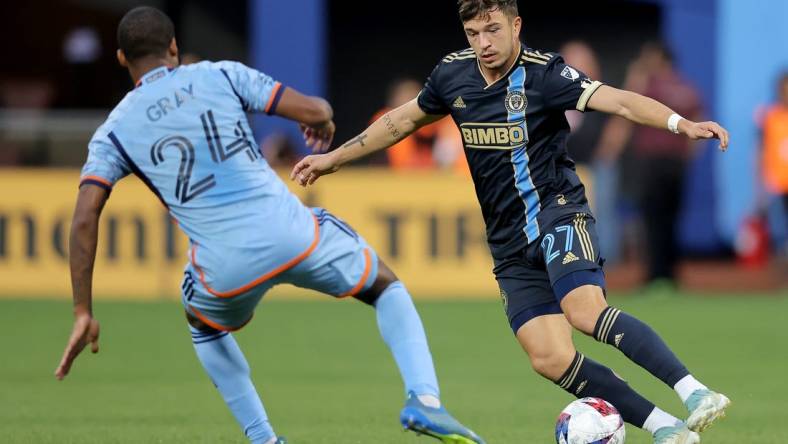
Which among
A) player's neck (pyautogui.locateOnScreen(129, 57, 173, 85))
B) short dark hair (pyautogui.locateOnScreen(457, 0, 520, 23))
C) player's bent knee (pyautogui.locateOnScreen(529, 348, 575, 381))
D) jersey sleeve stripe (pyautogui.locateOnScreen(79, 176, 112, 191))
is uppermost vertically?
short dark hair (pyautogui.locateOnScreen(457, 0, 520, 23))

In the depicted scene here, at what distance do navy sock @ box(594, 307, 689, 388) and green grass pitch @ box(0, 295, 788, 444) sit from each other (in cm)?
127

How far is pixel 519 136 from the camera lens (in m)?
6.97

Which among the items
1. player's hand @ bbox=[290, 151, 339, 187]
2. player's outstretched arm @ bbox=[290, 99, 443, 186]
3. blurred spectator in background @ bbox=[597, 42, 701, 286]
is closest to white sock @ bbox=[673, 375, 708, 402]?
player's outstretched arm @ bbox=[290, 99, 443, 186]

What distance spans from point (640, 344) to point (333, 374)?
453cm

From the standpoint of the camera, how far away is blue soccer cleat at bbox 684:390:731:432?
6.11m

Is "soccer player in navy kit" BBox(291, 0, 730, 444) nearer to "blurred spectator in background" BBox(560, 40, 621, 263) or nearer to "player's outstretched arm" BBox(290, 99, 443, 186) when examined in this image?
"player's outstretched arm" BBox(290, 99, 443, 186)

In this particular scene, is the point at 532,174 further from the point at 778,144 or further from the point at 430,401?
the point at 778,144

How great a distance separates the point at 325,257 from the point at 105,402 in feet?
10.9

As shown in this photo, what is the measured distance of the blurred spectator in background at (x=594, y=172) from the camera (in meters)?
15.9

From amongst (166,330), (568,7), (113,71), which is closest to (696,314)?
(166,330)

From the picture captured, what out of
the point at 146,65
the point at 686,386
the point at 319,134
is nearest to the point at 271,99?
the point at 319,134

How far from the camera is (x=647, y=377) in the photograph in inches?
411

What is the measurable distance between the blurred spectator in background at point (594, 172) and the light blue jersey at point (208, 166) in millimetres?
9568

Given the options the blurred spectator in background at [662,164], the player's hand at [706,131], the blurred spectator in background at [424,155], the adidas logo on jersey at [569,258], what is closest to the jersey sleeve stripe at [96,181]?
the adidas logo on jersey at [569,258]
